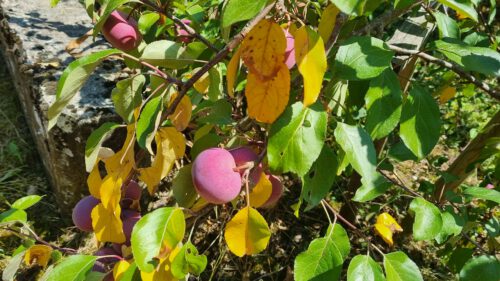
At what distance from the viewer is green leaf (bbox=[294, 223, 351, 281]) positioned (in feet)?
2.28

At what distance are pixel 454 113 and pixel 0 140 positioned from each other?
7.41 ft

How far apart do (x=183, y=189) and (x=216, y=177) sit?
0.51 feet

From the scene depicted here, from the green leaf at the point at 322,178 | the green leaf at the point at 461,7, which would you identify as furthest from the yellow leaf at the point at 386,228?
the green leaf at the point at 461,7

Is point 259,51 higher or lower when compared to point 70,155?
higher

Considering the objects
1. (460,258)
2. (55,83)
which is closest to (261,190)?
(460,258)

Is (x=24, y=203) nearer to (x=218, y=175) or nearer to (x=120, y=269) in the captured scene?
(x=120, y=269)

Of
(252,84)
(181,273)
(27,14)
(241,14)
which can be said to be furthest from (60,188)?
(241,14)

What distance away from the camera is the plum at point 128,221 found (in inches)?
32.1

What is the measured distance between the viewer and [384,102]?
2.22 ft

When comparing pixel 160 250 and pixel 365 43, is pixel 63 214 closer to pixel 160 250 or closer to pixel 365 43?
pixel 160 250

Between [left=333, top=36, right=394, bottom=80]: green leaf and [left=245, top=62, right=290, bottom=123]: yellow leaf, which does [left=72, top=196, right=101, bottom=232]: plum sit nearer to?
[left=245, top=62, right=290, bottom=123]: yellow leaf

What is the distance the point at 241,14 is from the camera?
496 mm

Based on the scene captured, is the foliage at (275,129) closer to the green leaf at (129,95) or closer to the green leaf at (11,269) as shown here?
the green leaf at (129,95)

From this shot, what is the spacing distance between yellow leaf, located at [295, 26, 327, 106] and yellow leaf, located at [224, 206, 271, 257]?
0.75 feet
